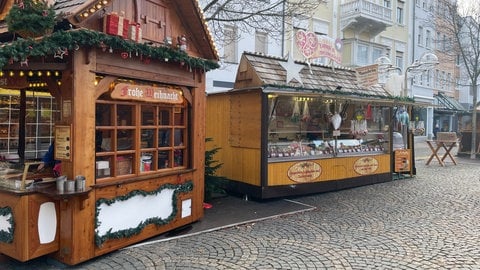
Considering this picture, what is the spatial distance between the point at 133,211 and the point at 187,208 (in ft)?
3.57

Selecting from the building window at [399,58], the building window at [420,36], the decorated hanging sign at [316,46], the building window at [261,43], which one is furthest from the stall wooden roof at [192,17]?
the building window at [420,36]

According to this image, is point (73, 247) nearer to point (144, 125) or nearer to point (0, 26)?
point (144, 125)

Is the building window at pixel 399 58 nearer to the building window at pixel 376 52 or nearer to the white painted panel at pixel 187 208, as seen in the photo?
the building window at pixel 376 52

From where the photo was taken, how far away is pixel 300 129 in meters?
9.30

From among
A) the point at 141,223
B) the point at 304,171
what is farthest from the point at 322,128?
the point at 141,223

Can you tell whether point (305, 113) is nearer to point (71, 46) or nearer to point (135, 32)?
point (135, 32)

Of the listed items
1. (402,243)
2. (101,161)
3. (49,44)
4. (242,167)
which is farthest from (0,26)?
(402,243)

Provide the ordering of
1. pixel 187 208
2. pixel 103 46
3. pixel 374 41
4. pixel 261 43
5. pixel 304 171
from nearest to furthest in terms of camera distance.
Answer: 1. pixel 103 46
2. pixel 187 208
3. pixel 304 171
4. pixel 261 43
5. pixel 374 41

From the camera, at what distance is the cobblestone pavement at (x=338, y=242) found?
4.47 metres

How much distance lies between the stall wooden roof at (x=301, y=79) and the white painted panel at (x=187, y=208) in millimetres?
2873

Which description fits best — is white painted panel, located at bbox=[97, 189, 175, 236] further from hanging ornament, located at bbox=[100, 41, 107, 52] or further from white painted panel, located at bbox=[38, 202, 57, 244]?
hanging ornament, located at bbox=[100, 41, 107, 52]

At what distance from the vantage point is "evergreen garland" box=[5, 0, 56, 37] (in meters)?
3.97

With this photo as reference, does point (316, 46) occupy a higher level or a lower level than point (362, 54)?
lower

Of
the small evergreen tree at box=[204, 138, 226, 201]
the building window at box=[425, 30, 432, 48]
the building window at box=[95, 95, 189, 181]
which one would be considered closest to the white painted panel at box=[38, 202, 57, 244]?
the building window at box=[95, 95, 189, 181]
